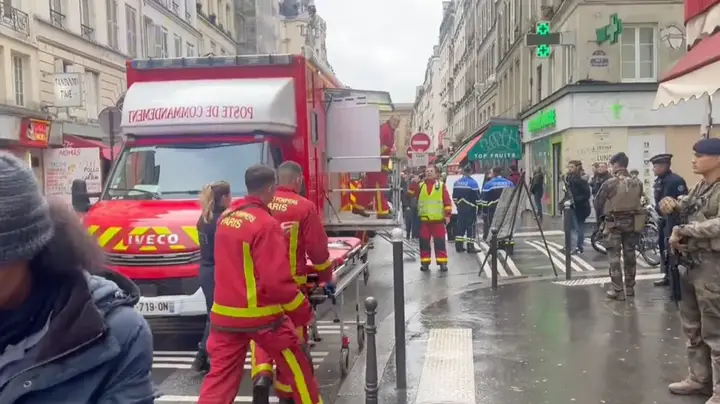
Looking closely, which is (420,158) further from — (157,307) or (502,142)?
(157,307)

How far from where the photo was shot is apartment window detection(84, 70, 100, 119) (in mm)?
26508

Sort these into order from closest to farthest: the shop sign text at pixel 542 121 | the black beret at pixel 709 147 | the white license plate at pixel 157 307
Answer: the black beret at pixel 709 147 → the white license plate at pixel 157 307 → the shop sign text at pixel 542 121

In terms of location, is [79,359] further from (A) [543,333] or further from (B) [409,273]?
(B) [409,273]

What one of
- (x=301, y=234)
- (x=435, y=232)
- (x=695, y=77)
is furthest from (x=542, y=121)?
(x=301, y=234)

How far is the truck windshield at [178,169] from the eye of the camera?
8.43 metres

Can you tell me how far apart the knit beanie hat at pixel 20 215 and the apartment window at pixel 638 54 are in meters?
22.6

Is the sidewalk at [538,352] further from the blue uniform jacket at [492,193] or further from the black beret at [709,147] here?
the blue uniform jacket at [492,193]

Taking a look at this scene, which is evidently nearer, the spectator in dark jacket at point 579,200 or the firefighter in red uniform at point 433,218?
the firefighter in red uniform at point 433,218

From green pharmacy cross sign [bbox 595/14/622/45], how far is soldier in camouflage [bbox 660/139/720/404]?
55.7 feet

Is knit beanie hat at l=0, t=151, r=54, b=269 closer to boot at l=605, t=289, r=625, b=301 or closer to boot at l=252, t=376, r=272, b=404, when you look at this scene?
boot at l=252, t=376, r=272, b=404

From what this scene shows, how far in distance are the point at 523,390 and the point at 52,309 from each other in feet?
15.5

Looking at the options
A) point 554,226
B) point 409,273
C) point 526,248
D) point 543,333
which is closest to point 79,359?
point 543,333

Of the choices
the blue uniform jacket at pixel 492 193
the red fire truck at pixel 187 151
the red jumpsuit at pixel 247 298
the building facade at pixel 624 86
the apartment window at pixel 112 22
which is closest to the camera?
the red jumpsuit at pixel 247 298

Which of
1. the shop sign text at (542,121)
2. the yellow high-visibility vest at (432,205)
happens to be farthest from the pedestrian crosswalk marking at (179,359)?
the shop sign text at (542,121)
